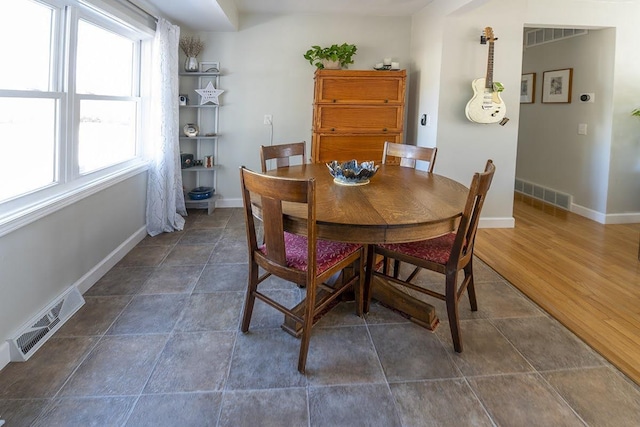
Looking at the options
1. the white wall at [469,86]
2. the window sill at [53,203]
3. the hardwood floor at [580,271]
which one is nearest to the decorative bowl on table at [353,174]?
the hardwood floor at [580,271]

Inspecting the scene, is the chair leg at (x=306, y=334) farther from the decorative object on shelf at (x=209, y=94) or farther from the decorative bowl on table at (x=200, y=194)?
the decorative object on shelf at (x=209, y=94)

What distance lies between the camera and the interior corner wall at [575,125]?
4.38m

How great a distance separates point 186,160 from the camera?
4543 mm

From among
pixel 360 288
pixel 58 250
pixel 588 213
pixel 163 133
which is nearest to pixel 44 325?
pixel 58 250

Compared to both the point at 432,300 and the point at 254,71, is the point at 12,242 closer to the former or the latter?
the point at 432,300

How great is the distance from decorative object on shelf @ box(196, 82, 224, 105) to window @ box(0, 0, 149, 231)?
1124 mm

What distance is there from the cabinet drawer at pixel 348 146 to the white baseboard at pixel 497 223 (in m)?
1.22

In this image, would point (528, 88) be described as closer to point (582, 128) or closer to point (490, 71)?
point (582, 128)

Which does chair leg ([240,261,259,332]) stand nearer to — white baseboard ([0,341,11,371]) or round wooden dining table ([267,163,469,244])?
round wooden dining table ([267,163,469,244])

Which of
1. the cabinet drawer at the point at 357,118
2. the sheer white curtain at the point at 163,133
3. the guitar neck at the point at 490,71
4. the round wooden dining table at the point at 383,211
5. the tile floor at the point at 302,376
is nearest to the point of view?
the tile floor at the point at 302,376

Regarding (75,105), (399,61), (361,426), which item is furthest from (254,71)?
(361,426)

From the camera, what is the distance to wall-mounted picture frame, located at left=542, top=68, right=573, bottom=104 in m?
4.84

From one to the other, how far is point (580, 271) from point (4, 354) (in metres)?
3.57

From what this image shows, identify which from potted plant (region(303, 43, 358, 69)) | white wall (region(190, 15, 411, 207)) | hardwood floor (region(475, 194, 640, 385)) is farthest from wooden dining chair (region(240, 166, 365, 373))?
white wall (region(190, 15, 411, 207))
